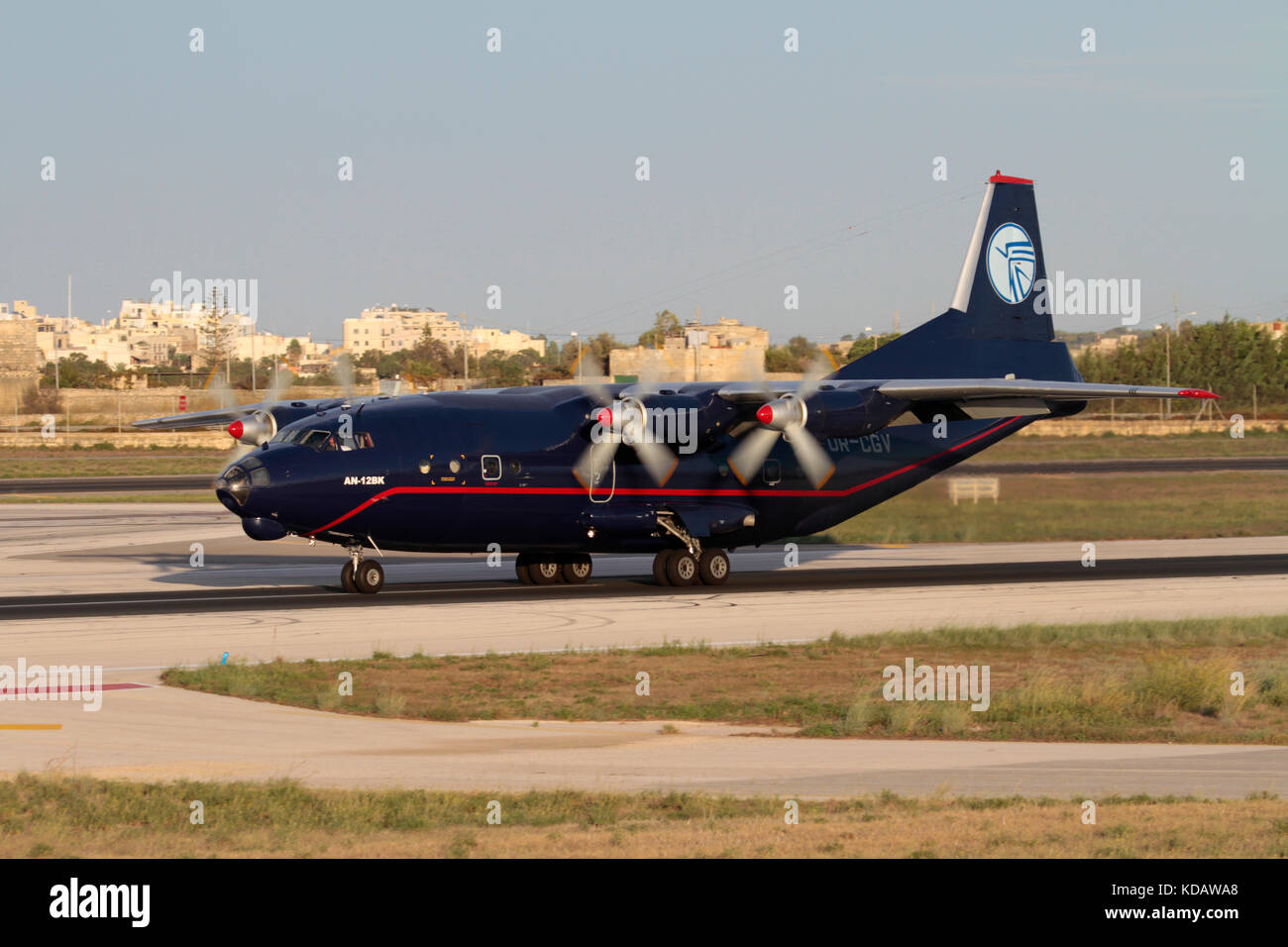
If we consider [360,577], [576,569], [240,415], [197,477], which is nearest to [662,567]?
[576,569]

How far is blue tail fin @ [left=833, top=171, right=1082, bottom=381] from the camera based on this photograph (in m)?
34.0

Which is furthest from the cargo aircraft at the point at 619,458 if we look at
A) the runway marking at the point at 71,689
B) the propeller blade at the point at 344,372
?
the runway marking at the point at 71,689

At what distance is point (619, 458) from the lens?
2945 cm

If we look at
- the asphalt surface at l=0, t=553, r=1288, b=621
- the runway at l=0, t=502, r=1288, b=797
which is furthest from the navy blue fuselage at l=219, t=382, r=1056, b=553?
the runway at l=0, t=502, r=1288, b=797

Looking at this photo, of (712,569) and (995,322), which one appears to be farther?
(995,322)

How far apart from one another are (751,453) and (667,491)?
2139mm

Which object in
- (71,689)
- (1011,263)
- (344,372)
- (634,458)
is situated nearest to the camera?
(71,689)

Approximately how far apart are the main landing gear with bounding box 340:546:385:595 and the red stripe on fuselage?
1871 mm

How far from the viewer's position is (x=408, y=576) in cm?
3291

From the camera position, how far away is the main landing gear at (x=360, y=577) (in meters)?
28.7

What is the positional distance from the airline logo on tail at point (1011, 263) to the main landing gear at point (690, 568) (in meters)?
10.8

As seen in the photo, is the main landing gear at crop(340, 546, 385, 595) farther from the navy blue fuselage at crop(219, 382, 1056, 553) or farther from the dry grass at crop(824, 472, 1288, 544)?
the dry grass at crop(824, 472, 1288, 544)

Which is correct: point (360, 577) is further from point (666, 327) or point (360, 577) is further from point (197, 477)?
point (197, 477)
